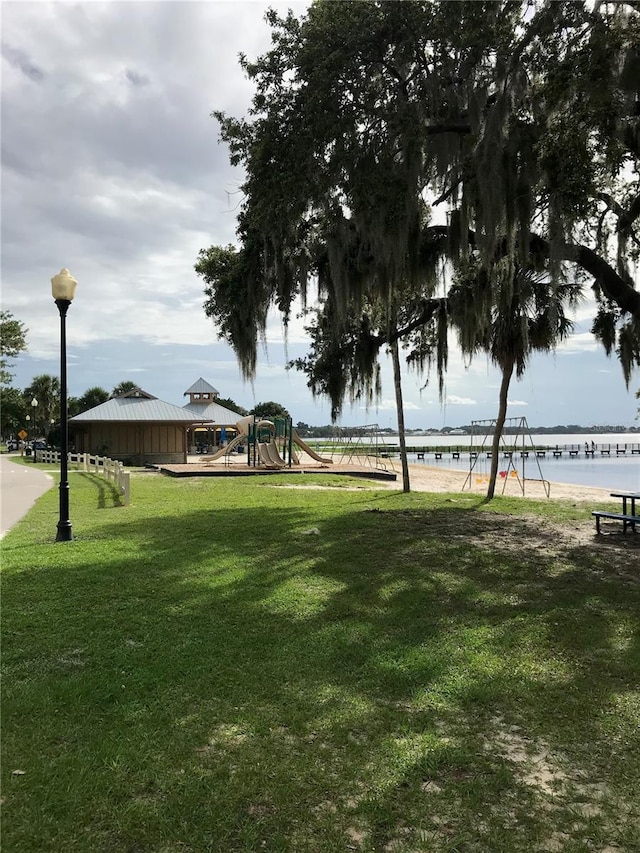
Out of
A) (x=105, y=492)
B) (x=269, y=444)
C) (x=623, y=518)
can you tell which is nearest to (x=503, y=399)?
(x=623, y=518)

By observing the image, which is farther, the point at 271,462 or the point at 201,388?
the point at 201,388

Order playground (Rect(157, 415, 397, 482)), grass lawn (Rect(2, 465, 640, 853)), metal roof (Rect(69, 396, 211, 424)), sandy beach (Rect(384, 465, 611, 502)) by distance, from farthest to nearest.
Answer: metal roof (Rect(69, 396, 211, 424)) < playground (Rect(157, 415, 397, 482)) < sandy beach (Rect(384, 465, 611, 502)) < grass lawn (Rect(2, 465, 640, 853))

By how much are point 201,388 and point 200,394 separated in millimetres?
486

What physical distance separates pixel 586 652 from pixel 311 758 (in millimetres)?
2275

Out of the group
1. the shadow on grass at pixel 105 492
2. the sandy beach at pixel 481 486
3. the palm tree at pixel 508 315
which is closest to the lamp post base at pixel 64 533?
the shadow on grass at pixel 105 492

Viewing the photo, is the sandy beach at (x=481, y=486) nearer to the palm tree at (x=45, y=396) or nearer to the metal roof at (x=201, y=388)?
the metal roof at (x=201, y=388)

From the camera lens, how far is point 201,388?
41250mm

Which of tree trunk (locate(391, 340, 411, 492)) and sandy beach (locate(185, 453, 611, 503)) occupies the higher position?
tree trunk (locate(391, 340, 411, 492))

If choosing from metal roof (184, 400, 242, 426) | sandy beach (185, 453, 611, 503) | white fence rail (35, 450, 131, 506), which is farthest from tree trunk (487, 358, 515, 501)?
metal roof (184, 400, 242, 426)

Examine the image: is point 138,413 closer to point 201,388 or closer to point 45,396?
point 201,388

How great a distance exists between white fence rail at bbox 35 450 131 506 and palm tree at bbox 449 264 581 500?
7.57 metres

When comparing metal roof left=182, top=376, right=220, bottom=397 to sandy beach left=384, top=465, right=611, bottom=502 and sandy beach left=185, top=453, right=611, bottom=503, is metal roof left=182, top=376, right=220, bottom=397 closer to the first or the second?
sandy beach left=185, top=453, right=611, bottom=503

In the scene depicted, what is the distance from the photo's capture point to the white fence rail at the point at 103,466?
39.0ft

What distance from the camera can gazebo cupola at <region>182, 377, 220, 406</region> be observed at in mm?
40938
